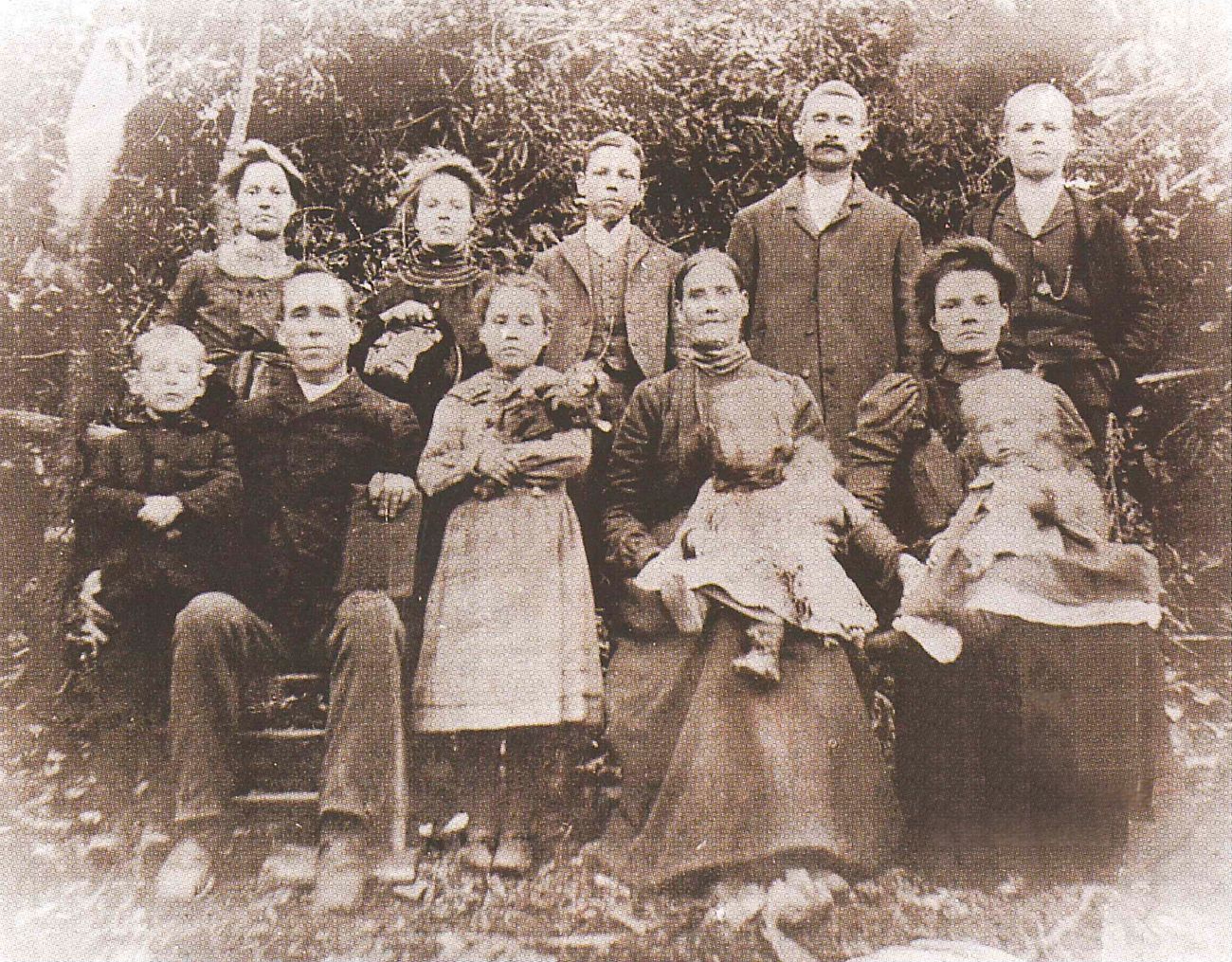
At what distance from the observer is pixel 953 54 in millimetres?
4582

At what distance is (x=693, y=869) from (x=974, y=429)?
1726 mm

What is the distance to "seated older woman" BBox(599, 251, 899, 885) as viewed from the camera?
378 cm

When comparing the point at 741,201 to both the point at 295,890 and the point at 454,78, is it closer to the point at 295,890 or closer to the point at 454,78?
the point at 454,78

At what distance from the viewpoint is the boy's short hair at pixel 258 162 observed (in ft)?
15.2

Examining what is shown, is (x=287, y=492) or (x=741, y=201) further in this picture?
(x=741, y=201)

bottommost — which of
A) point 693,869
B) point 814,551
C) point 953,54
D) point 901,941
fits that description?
point 901,941

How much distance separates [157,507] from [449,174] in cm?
160

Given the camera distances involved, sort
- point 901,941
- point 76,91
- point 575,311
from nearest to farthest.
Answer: point 901,941 → point 575,311 → point 76,91

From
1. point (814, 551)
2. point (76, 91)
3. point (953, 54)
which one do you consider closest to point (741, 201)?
point (953, 54)

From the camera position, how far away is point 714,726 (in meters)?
3.88

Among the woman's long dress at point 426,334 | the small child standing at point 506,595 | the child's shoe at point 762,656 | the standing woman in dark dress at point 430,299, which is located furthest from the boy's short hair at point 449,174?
the child's shoe at point 762,656

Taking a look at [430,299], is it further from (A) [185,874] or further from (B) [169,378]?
(A) [185,874]

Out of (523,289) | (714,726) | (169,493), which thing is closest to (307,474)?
(169,493)

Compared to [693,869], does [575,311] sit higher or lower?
higher
